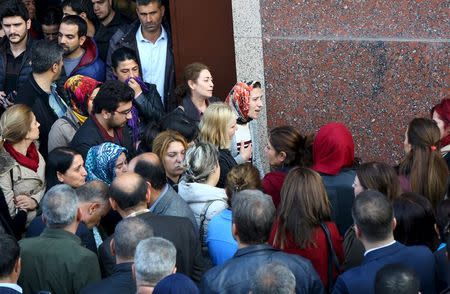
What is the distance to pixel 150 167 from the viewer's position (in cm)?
615

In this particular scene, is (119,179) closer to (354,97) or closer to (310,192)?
(310,192)

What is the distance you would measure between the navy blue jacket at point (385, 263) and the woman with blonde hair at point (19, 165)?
2.86 meters

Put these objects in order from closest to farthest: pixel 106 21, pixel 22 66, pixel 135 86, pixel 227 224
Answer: pixel 227 224 → pixel 135 86 → pixel 22 66 → pixel 106 21

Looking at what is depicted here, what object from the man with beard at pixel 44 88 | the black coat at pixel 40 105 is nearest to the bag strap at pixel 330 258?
the man with beard at pixel 44 88

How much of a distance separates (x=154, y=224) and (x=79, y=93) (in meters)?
2.52

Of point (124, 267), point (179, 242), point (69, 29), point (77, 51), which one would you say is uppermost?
point (69, 29)

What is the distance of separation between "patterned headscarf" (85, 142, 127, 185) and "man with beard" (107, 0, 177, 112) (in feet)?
6.17

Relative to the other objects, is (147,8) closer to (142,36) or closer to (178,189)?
(142,36)

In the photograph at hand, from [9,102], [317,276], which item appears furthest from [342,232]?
[9,102]

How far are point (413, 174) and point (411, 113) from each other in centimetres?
164

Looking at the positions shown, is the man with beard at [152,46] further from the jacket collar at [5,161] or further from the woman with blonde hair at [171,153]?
the jacket collar at [5,161]

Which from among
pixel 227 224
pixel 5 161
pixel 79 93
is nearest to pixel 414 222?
pixel 227 224

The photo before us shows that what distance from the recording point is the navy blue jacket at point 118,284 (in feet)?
16.3

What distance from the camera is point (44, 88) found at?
314 inches
